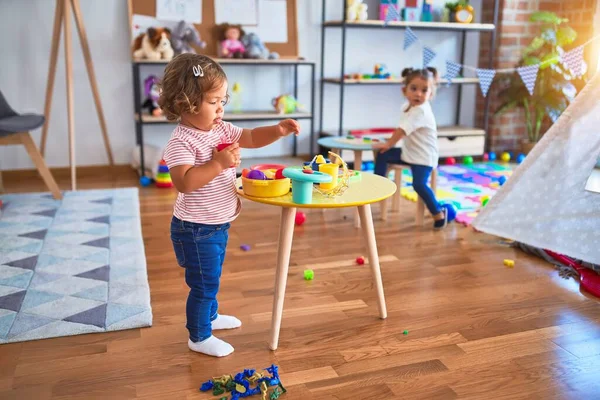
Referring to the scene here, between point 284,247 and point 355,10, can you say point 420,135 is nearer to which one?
point 284,247

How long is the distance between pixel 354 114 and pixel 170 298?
2.85 metres

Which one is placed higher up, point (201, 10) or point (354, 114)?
point (201, 10)

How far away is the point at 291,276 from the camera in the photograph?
223 centimetres

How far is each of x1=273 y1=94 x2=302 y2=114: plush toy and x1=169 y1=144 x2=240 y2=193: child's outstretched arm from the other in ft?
8.66

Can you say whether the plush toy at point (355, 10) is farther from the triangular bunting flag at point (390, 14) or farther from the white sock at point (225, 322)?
the white sock at point (225, 322)

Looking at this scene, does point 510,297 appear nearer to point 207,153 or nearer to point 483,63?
point 207,153

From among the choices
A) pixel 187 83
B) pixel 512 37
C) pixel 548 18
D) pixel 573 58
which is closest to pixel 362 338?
pixel 187 83

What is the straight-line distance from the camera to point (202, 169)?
56.4 inches

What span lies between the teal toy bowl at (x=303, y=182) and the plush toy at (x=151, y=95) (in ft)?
8.00

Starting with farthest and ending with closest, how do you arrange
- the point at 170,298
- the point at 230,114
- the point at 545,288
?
the point at 230,114 < the point at 545,288 < the point at 170,298

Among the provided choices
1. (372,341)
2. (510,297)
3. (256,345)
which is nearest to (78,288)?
(256,345)

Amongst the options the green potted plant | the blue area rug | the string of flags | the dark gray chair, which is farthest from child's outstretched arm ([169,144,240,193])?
the green potted plant

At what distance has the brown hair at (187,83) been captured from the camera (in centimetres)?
144

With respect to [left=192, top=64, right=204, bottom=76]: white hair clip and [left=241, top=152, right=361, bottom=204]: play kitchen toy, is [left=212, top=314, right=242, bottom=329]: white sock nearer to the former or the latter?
[left=241, top=152, right=361, bottom=204]: play kitchen toy
